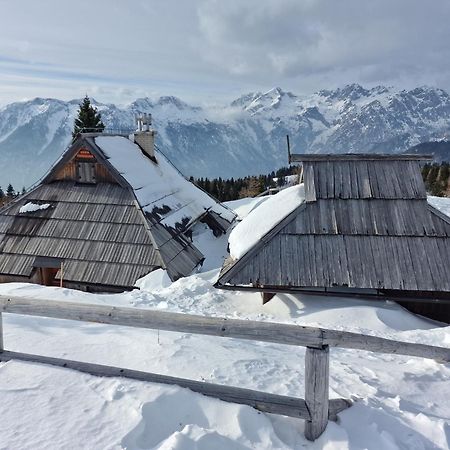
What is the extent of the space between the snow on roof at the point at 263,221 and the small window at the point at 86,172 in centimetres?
967

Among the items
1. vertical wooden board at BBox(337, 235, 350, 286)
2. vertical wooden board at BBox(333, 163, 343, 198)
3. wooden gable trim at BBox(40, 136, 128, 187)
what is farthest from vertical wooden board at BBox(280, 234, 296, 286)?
wooden gable trim at BBox(40, 136, 128, 187)

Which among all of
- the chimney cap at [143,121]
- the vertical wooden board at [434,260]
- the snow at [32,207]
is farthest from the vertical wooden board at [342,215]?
the chimney cap at [143,121]

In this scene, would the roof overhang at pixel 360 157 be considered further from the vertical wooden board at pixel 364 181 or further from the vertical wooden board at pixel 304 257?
the vertical wooden board at pixel 304 257

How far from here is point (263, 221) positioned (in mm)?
15742

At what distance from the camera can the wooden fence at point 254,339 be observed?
4395 millimetres

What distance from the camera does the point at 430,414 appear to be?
511cm

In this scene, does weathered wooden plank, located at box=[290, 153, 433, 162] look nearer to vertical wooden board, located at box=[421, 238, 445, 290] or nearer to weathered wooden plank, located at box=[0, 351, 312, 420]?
vertical wooden board, located at box=[421, 238, 445, 290]

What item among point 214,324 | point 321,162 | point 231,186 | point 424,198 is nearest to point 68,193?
point 321,162

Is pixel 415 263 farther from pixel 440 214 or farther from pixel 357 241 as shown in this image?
pixel 440 214

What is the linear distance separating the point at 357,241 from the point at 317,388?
1010cm

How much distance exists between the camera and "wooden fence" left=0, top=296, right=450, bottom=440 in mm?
4395

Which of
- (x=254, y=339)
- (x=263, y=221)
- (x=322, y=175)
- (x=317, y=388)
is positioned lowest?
(x=317, y=388)

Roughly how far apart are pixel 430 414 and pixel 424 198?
425 inches

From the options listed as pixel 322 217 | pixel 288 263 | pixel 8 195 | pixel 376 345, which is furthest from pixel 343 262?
pixel 8 195
